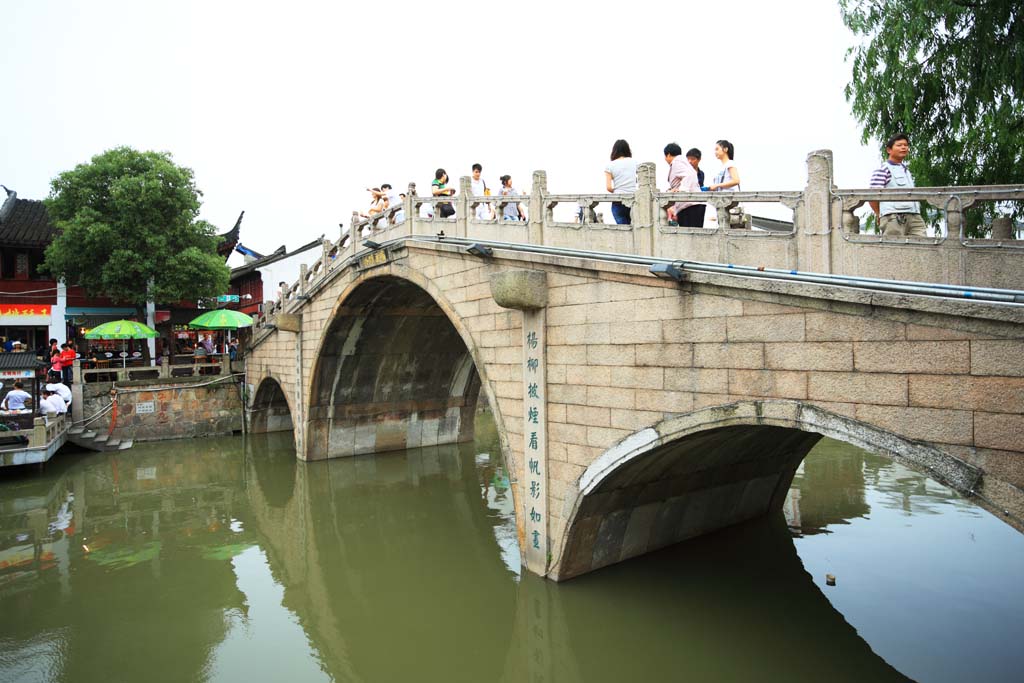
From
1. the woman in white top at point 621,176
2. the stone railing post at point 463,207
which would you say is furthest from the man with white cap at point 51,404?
the woman in white top at point 621,176

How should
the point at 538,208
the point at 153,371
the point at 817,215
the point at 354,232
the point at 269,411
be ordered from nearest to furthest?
the point at 817,215 < the point at 538,208 < the point at 354,232 < the point at 153,371 < the point at 269,411

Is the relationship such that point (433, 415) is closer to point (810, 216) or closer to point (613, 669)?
point (613, 669)

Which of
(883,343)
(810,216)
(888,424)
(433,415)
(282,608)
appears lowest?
(282,608)

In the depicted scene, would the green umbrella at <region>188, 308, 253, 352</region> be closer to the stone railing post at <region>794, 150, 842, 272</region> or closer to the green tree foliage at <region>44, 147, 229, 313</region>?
the green tree foliage at <region>44, 147, 229, 313</region>

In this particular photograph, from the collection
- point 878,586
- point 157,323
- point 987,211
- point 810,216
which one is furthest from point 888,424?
point 157,323

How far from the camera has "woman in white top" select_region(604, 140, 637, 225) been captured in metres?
6.59

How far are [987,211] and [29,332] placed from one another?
24684 mm

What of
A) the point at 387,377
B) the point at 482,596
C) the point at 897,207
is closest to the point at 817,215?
the point at 897,207

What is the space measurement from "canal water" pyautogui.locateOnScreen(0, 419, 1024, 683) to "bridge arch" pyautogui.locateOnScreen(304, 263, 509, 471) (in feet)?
12.1

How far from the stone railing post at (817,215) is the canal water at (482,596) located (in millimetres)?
3410

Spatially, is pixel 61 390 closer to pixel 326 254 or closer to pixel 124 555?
pixel 326 254

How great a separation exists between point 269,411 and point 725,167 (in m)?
17.0

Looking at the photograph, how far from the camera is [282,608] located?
7.54 metres

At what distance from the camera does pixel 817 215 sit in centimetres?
475
